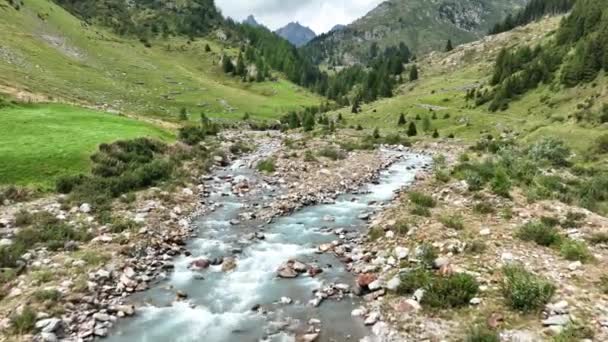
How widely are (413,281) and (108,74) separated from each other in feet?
305

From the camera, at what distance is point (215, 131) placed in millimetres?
60625

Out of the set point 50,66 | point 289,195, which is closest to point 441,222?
point 289,195

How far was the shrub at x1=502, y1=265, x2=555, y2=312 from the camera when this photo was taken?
14086mm

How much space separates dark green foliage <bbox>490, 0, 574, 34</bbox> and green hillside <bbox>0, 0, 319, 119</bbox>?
9983cm

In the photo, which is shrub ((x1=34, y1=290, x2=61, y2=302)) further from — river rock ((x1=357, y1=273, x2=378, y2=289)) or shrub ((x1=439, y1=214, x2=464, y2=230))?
shrub ((x1=439, y1=214, x2=464, y2=230))

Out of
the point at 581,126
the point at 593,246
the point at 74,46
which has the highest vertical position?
the point at 74,46

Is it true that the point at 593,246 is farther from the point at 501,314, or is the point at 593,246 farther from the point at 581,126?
the point at 581,126

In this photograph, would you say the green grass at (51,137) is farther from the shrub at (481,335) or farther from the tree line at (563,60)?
Result: the tree line at (563,60)

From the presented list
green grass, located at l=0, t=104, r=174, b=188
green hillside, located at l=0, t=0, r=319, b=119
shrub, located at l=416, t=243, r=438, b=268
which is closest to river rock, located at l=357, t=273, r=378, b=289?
shrub, located at l=416, t=243, r=438, b=268

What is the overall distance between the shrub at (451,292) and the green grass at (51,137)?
73.8 ft

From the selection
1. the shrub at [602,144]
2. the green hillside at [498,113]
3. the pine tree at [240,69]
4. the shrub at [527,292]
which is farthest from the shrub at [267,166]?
the pine tree at [240,69]

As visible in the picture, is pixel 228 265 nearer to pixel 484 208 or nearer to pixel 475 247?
pixel 475 247

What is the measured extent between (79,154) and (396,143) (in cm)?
4029

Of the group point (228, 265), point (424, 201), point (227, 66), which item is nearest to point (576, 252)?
point (424, 201)
